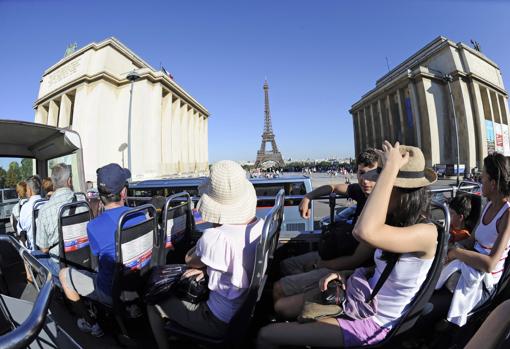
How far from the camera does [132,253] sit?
2504 millimetres

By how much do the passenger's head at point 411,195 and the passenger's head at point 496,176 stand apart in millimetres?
1190

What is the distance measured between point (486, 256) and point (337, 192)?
1.74 m

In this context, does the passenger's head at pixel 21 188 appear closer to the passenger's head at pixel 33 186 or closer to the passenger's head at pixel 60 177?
the passenger's head at pixel 33 186

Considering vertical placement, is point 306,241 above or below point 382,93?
below

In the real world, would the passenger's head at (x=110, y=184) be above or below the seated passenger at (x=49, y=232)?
above

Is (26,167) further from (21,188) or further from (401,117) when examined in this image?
(401,117)

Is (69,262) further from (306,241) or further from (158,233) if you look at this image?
(306,241)

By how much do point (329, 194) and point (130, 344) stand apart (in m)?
2.97

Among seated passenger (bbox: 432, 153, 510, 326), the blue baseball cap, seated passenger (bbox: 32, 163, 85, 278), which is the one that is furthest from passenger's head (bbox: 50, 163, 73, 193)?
seated passenger (bbox: 432, 153, 510, 326)

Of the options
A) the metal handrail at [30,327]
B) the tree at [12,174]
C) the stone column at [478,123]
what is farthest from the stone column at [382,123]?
the metal handrail at [30,327]

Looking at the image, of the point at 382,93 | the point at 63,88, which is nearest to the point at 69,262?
the point at 63,88

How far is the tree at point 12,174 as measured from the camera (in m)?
8.04

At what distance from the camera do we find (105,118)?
3038cm

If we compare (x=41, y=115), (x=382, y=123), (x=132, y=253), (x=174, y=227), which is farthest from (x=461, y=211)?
(x=382, y=123)
